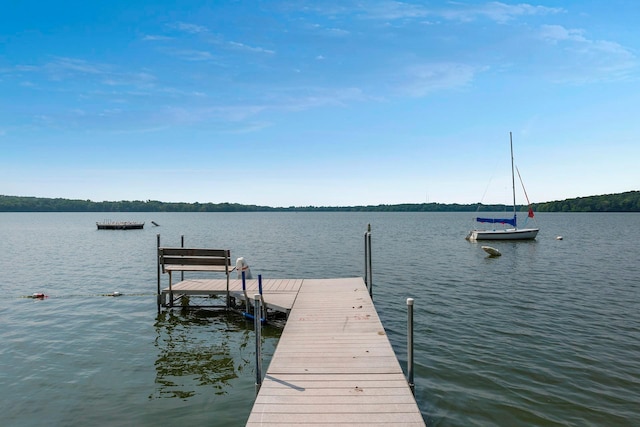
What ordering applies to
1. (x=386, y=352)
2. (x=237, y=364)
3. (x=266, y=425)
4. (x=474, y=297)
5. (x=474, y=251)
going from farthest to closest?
(x=474, y=251), (x=474, y=297), (x=237, y=364), (x=386, y=352), (x=266, y=425)

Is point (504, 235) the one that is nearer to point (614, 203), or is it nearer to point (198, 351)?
point (198, 351)

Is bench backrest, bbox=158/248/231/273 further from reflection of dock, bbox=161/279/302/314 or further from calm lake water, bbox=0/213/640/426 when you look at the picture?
calm lake water, bbox=0/213/640/426

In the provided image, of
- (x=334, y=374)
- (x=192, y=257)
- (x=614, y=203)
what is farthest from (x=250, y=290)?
(x=614, y=203)

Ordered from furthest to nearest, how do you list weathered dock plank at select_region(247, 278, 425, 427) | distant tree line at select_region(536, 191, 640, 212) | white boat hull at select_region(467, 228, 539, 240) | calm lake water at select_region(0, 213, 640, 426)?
1. distant tree line at select_region(536, 191, 640, 212)
2. white boat hull at select_region(467, 228, 539, 240)
3. calm lake water at select_region(0, 213, 640, 426)
4. weathered dock plank at select_region(247, 278, 425, 427)

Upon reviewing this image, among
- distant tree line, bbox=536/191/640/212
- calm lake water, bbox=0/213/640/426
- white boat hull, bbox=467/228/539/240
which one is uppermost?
distant tree line, bbox=536/191/640/212

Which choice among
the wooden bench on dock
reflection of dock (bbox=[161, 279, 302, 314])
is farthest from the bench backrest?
reflection of dock (bbox=[161, 279, 302, 314])

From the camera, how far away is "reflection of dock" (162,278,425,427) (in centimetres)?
569

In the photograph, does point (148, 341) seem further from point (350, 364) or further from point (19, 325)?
point (350, 364)

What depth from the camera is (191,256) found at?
44.7 ft

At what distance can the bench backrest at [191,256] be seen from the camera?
13.5m

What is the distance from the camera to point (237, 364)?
10.2m

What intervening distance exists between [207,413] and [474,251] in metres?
34.4

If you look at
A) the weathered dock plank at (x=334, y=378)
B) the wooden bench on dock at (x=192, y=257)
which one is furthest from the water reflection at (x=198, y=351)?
the weathered dock plank at (x=334, y=378)

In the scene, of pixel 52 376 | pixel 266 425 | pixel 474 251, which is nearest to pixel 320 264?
pixel 474 251
